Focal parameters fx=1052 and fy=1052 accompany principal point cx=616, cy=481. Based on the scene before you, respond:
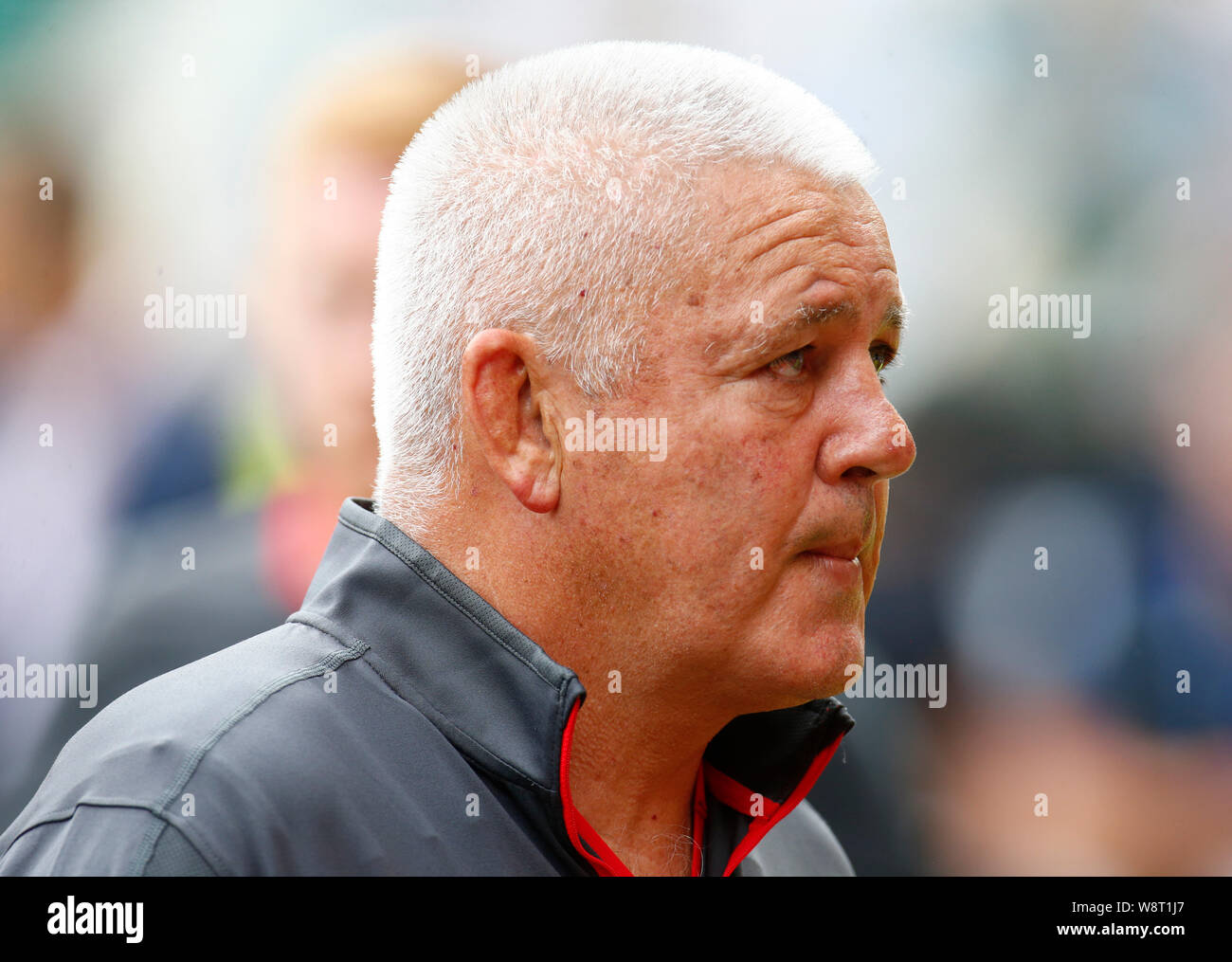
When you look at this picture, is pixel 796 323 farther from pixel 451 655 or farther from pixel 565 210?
pixel 451 655

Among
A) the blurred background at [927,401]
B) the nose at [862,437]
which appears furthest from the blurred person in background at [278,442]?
the nose at [862,437]

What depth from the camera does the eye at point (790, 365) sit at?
1509 millimetres

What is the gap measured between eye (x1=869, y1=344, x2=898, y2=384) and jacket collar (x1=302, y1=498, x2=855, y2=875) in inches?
28.7

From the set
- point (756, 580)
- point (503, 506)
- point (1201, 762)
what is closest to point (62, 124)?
point (503, 506)

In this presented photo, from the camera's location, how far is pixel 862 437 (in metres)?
1.51

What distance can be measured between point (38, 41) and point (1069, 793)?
11.0 feet

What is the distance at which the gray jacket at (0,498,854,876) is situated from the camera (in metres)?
1.17

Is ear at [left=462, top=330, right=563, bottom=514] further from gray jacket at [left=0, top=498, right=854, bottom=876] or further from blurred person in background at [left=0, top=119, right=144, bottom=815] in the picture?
blurred person in background at [left=0, top=119, right=144, bottom=815]

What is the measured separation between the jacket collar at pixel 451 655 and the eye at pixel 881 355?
0.73 meters

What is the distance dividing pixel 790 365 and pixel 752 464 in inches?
6.4

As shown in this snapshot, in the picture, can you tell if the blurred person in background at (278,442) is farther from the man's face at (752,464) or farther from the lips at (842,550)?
the lips at (842,550)

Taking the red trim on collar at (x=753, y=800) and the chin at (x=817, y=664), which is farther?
the red trim on collar at (x=753, y=800)

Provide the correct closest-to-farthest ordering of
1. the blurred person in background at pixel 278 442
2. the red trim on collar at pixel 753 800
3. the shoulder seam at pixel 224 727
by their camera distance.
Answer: the shoulder seam at pixel 224 727 < the red trim on collar at pixel 753 800 < the blurred person in background at pixel 278 442

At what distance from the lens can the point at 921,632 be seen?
2.94 meters
